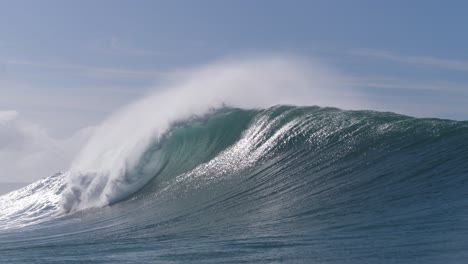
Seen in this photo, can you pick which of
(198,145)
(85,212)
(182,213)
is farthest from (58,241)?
(198,145)

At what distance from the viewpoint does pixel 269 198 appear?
1627 centimetres

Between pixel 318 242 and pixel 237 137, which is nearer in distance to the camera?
pixel 318 242

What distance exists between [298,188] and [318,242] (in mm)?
5153

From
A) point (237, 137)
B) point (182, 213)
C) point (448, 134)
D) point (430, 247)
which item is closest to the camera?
point (430, 247)

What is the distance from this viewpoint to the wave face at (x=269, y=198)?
11305mm

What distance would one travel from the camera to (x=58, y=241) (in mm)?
15516

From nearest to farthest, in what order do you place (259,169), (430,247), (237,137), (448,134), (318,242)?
(430,247)
(318,242)
(448,134)
(259,169)
(237,137)

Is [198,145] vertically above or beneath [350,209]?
above

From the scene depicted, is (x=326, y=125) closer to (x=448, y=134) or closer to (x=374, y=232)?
(x=448, y=134)

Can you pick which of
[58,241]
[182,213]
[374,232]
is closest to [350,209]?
[374,232]

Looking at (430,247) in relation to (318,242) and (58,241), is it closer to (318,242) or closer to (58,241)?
(318,242)

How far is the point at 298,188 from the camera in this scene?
54.1 ft

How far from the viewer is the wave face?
445 inches

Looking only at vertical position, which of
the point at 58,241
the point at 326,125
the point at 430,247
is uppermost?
the point at 326,125
